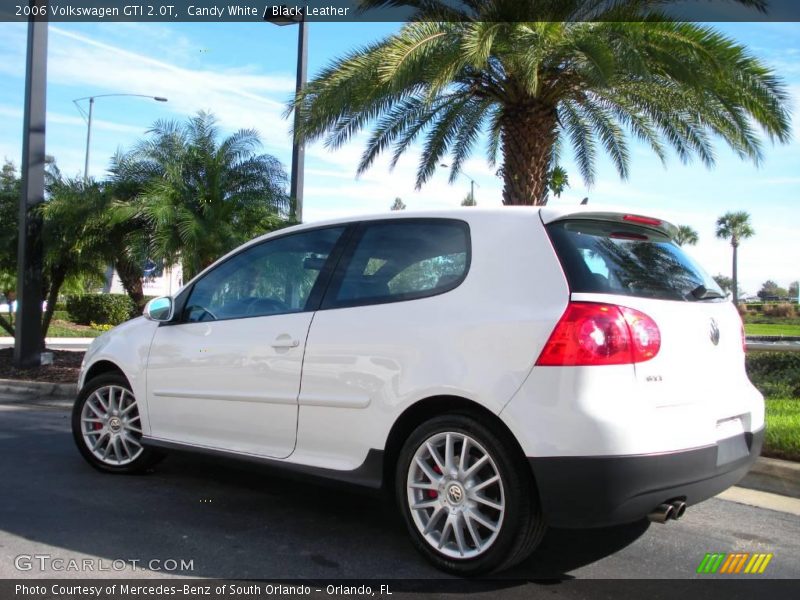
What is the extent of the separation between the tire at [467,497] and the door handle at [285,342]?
876 mm

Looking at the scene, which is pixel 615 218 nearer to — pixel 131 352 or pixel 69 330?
pixel 131 352

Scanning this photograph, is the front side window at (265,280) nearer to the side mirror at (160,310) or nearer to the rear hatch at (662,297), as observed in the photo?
the side mirror at (160,310)

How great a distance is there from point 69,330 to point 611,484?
22.8 metres

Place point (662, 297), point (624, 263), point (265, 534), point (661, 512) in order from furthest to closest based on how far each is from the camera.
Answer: point (265, 534) → point (624, 263) → point (662, 297) → point (661, 512)

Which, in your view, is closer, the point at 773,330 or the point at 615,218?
the point at 615,218

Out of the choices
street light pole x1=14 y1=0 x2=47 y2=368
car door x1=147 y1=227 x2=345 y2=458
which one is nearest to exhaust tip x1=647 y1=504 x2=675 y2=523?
car door x1=147 y1=227 x2=345 y2=458

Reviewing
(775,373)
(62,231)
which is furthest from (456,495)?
(62,231)

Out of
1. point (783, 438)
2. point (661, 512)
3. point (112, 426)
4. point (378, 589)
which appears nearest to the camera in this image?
point (661, 512)

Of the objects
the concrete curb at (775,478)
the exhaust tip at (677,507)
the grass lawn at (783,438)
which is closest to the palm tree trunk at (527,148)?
the grass lawn at (783,438)

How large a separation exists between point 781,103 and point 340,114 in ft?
16.9

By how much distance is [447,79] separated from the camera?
868 centimetres

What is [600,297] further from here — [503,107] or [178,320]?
[503,107]

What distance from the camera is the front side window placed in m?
4.34

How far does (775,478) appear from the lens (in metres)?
5.07
